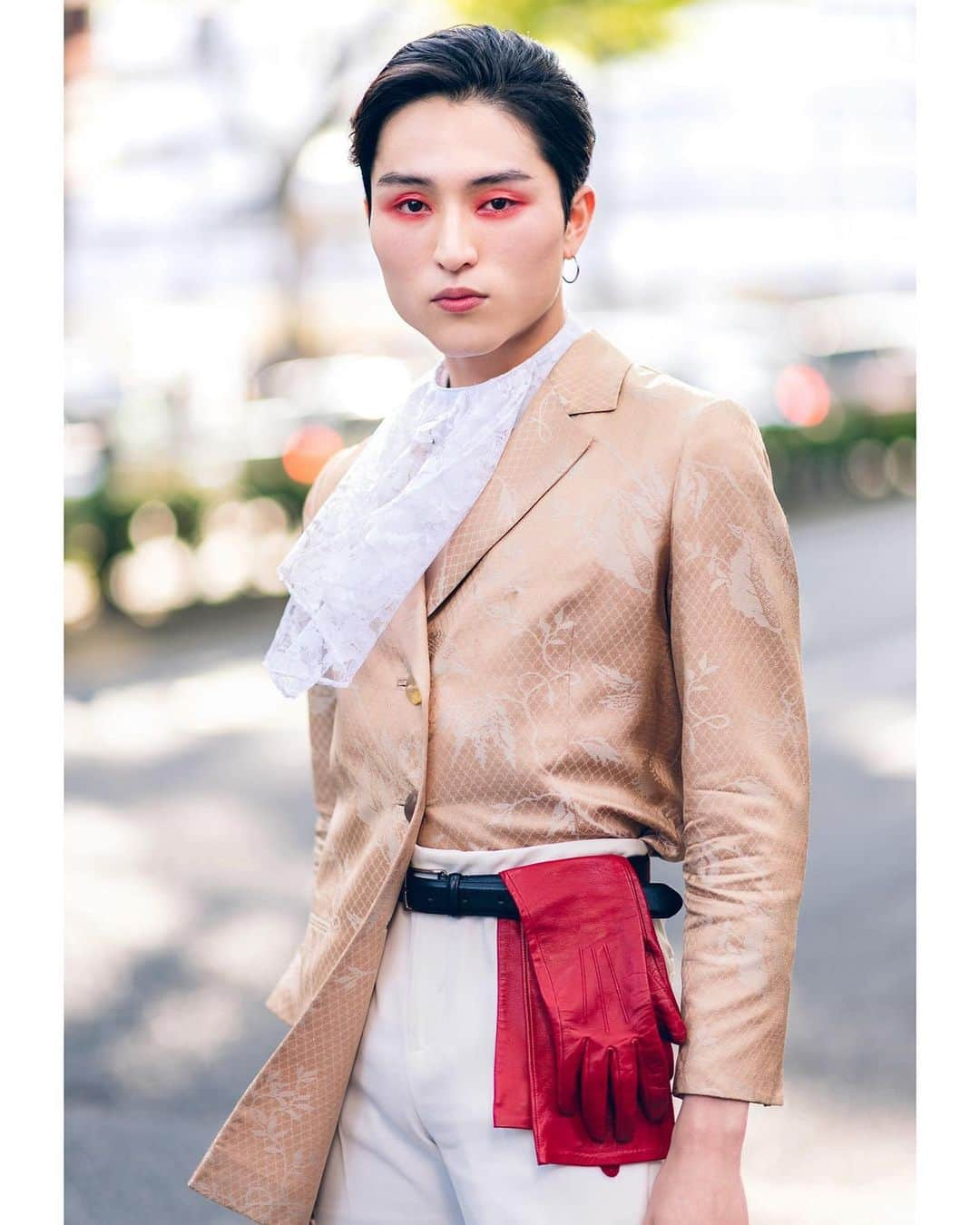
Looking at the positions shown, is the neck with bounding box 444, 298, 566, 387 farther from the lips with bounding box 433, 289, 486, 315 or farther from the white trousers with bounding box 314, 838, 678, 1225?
the white trousers with bounding box 314, 838, 678, 1225

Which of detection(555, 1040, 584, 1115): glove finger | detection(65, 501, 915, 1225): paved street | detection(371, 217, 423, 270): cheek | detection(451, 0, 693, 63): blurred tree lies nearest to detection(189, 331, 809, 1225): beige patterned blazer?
detection(555, 1040, 584, 1115): glove finger

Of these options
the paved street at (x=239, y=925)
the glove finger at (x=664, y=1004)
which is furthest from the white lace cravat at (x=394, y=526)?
the paved street at (x=239, y=925)

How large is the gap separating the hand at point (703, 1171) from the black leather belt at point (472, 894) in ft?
0.69

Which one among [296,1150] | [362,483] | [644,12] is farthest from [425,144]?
[644,12]

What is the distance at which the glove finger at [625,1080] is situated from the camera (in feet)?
5.26

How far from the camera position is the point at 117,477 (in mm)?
10633

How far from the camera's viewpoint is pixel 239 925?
5.50m

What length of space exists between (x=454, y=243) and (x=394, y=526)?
325 millimetres

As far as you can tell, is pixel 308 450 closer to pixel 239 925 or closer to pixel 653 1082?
pixel 239 925

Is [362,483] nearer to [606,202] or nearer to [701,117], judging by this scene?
[606,202]

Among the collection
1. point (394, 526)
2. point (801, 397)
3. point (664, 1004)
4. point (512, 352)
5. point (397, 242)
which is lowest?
point (664, 1004)

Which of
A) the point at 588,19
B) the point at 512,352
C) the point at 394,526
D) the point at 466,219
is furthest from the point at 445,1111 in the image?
the point at 588,19

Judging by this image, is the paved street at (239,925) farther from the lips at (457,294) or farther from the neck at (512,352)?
the lips at (457,294)

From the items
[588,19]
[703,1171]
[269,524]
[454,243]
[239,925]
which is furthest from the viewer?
[588,19]
